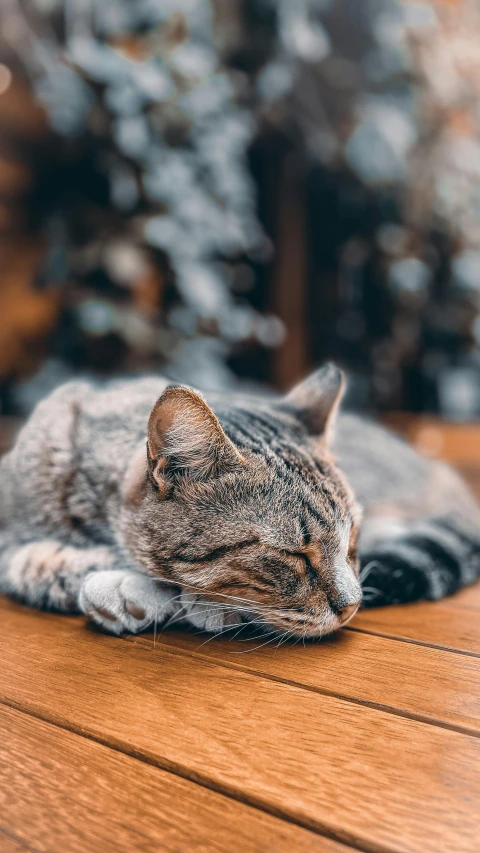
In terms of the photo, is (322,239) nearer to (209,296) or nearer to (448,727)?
(209,296)

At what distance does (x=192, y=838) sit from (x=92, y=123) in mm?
2818

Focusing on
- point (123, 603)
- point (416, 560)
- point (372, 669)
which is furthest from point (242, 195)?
point (372, 669)

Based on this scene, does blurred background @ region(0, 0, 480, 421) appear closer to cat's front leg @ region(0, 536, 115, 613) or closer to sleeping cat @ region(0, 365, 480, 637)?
sleeping cat @ region(0, 365, 480, 637)

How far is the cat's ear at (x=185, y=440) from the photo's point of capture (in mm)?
1182

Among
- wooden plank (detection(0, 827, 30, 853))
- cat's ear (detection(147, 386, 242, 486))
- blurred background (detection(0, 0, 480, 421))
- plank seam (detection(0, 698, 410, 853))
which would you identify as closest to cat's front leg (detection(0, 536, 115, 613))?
cat's ear (detection(147, 386, 242, 486))

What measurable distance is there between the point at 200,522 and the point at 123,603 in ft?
0.72

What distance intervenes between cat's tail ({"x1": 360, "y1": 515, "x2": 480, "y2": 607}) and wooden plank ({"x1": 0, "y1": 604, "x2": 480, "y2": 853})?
1.63 feet

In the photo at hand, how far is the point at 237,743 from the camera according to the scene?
912 millimetres

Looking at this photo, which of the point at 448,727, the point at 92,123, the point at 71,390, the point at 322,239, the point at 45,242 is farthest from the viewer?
the point at 322,239

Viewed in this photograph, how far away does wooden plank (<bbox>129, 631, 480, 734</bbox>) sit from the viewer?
3.36 ft

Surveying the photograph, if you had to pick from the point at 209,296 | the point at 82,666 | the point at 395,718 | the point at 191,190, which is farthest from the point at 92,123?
the point at 395,718

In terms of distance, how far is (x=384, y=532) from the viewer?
→ 1894 millimetres

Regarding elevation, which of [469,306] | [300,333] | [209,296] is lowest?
[209,296]

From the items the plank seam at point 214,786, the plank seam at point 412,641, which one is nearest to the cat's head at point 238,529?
the plank seam at point 412,641
